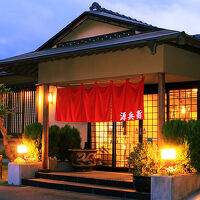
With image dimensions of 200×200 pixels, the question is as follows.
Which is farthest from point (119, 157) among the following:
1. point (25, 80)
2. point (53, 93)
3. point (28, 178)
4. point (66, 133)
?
point (25, 80)

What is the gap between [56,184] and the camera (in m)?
12.6

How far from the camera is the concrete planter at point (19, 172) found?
1341 centimetres

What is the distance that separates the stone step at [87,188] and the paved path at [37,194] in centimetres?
23

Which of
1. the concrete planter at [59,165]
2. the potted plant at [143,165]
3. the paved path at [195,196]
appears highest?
the potted plant at [143,165]

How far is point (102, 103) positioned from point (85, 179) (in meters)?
2.47

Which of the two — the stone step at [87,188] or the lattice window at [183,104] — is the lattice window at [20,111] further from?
the lattice window at [183,104]

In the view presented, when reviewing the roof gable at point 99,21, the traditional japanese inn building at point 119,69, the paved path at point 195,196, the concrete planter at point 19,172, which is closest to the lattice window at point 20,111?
the traditional japanese inn building at point 119,69

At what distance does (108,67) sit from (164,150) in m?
3.51

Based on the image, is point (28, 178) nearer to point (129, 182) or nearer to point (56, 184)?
point (56, 184)

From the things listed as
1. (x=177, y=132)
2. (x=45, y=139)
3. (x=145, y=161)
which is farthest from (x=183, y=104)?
(x=45, y=139)

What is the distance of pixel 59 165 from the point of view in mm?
14703

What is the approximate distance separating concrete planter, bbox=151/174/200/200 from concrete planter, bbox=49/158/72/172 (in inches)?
210

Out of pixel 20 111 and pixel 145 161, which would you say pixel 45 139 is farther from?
pixel 20 111

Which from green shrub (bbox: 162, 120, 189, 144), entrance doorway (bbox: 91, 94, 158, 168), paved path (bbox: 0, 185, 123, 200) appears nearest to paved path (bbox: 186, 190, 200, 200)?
green shrub (bbox: 162, 120, 189, 144)
